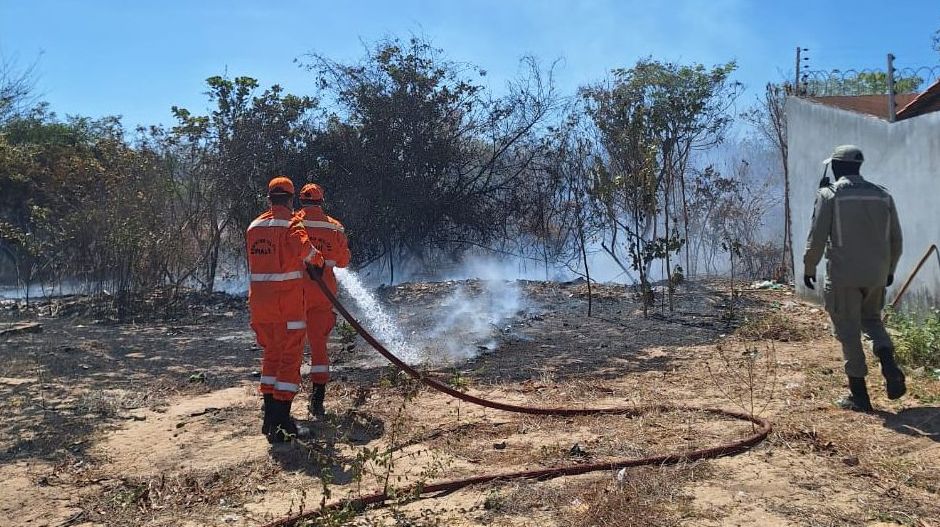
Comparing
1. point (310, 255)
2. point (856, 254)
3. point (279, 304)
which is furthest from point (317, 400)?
point (856, 254)

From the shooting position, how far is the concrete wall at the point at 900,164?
659 cm

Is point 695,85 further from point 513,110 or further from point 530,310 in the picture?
point 530,310

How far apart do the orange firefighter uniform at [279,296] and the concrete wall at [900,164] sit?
5.83 meters

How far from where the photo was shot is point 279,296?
429 centimetres

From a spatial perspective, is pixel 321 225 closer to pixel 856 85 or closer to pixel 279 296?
pixel 279 296

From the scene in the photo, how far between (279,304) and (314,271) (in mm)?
315

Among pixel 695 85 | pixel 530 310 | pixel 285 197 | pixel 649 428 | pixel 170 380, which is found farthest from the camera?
pixel 695 85

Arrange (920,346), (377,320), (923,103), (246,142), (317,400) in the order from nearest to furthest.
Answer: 1. (317,400)
2. (920,346)
3. (923,103)
4. (377,320)
5. (246,142)

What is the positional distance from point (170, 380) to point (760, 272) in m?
9.80

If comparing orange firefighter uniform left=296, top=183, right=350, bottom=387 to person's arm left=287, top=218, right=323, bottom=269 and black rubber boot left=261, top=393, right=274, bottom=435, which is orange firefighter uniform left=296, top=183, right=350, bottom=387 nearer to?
person's arm left=287, top=218, right=323, bottom=269

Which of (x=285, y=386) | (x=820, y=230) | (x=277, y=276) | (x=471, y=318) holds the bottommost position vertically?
(x=285, y=386)

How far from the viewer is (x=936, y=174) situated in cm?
652

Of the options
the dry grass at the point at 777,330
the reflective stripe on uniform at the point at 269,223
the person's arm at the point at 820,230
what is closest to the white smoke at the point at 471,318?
the dry grass at the point at 777,330

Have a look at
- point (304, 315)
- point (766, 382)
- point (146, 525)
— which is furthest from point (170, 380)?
point (766, 382)
